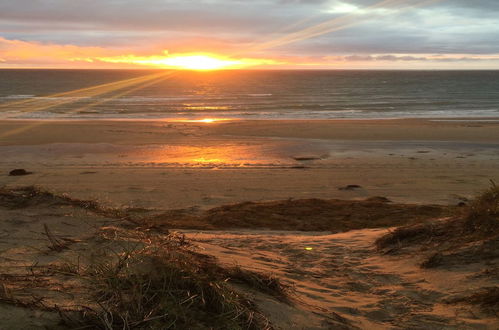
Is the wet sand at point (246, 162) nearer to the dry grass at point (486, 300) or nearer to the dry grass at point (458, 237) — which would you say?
the dry grass at point (458, 237)

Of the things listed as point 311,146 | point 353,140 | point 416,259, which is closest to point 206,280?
point 416,259

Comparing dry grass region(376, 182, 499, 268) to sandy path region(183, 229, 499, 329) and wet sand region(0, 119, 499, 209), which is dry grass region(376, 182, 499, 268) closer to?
sandy path region(183, 229, 499, 329)

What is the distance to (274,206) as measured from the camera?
357 inches

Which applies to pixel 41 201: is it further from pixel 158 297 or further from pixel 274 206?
pixel 274 206

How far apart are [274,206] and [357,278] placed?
4.26m

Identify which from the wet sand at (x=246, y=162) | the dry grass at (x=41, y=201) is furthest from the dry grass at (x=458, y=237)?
→ the wet sand at (x=246, y=162)

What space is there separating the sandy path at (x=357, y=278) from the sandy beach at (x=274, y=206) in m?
0.02

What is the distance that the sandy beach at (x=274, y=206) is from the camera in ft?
13.0

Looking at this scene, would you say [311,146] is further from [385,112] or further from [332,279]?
[385,112]

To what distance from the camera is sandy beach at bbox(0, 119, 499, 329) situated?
395cm

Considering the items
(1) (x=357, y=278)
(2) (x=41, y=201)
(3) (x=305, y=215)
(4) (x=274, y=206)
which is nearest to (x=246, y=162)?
(4) (x=274, y=206)

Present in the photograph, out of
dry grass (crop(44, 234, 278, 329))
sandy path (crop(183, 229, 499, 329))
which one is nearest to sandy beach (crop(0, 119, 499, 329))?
sandy path (crop(183, 229, 499, 329))

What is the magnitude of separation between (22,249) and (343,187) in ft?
26.4

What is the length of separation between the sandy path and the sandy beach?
0.02m
